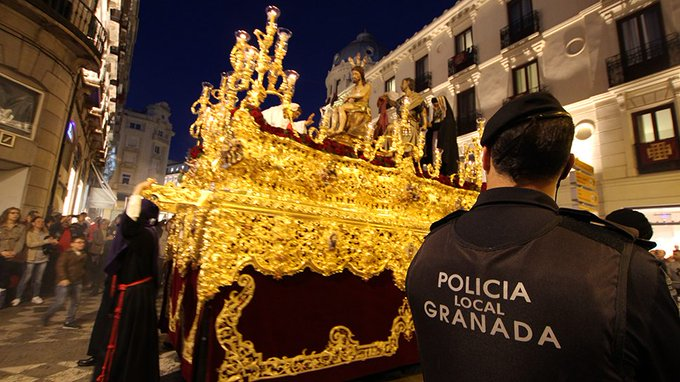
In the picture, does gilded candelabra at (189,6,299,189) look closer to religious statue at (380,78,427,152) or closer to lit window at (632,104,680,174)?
religious statue at (380,78,427,152)

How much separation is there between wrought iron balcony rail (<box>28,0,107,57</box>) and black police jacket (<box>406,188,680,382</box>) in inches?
348

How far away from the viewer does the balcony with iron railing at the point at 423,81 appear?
14812 millimetres

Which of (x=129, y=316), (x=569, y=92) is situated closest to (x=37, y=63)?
(x=129, y=316)

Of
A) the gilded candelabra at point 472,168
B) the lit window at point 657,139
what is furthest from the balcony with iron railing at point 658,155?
the gilded candelabra at point 472,168

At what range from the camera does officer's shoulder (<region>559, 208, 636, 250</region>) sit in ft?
2.42

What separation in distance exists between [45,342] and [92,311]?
1.89 m

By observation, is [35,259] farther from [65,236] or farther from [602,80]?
[602,80]

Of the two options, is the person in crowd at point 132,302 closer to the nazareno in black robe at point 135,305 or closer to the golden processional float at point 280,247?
the nazareno in black robe at point 135,305

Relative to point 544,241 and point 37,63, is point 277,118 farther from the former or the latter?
point 37,63

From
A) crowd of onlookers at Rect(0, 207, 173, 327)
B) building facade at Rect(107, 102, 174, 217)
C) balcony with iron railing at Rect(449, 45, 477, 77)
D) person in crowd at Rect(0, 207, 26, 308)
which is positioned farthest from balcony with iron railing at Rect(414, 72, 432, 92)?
building facade at Rect(107, 102, 174, 217)

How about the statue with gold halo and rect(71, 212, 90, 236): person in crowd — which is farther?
rect(71, 212, 90, 236): person in crowd

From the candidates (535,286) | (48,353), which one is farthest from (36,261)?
(535,286)

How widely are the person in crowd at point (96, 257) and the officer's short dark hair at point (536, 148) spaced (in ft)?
26.2

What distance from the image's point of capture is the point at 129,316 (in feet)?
8.93
